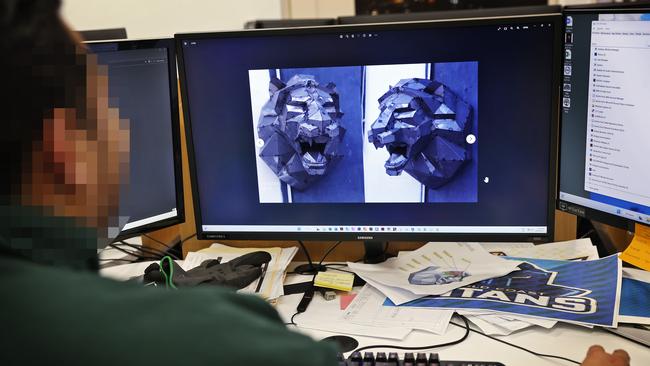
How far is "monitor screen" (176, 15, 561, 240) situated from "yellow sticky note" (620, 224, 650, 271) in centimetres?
15

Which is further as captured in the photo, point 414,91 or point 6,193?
point 414,91

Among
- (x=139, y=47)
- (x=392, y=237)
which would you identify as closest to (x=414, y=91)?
(x=392, y=237)

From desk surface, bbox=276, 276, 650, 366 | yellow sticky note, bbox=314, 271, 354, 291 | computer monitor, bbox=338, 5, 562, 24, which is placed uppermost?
computer monitor, bbox=338, 5, 562, 24

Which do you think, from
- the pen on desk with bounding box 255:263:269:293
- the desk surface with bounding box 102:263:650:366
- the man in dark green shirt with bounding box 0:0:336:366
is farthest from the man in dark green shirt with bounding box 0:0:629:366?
the pen on desk with bounding box 255:263:269:293

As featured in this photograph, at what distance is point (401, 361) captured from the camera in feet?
3.51

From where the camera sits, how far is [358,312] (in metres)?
1.29

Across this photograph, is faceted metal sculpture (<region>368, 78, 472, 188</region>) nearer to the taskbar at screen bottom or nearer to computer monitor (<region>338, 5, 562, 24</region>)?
the taskbar at screen bottom

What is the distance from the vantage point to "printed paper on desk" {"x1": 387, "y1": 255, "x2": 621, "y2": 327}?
1.21 m

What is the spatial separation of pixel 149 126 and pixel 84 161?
65 centimetres

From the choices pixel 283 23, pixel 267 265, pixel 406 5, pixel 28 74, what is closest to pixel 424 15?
pixel 283 23

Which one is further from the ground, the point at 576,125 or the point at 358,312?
the point at 576,125

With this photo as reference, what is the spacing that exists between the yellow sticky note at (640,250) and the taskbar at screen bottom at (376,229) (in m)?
0.16

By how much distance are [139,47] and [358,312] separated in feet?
2.14

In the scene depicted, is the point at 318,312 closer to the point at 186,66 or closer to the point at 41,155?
the point at 186,66
